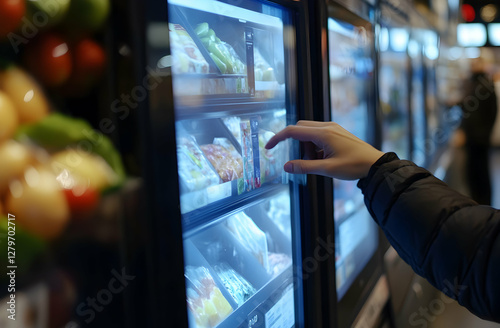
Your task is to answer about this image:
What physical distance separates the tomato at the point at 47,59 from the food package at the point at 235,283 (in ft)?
2.22

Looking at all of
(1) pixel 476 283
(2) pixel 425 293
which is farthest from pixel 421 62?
(1) pixel 476 283

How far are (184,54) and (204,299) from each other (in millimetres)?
594

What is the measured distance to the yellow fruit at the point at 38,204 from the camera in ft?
2.01

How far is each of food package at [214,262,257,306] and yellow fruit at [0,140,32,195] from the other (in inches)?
26.0

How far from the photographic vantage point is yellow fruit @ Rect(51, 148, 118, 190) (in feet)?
2.18

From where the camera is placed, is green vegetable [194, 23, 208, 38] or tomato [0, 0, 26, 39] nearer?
tomato [0, 0, 26, 39]

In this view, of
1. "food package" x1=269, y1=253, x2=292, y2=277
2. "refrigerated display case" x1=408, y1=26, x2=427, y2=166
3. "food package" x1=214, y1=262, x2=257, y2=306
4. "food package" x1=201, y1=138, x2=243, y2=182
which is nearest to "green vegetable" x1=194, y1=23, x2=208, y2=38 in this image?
"food package" x1=201, y1=138, x2=243, y2=182

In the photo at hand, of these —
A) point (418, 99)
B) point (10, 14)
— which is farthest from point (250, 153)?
point (418, 99)

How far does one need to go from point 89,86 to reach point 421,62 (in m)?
4.05

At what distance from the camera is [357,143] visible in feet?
3.67

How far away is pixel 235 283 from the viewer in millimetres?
1221

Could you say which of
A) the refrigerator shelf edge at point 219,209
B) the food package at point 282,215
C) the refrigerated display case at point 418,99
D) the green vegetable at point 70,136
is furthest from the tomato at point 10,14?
the refrigerated display case at point 418,99

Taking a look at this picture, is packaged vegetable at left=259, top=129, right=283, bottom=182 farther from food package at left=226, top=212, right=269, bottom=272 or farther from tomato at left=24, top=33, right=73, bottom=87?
tomato at left=24, top=33, right=73, bottom=87

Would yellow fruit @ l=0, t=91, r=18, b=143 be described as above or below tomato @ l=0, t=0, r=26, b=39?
below
